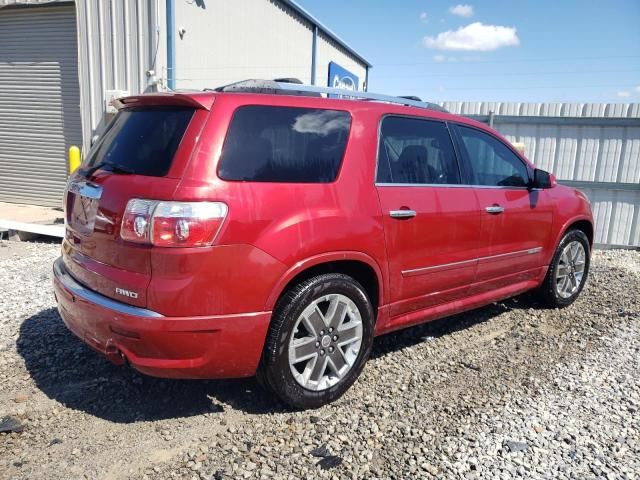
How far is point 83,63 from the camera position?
31.1ft

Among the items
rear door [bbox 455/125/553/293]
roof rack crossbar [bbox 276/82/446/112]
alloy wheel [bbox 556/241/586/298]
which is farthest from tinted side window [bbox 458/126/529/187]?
alloy wheel [bbox 556/241/586/298]

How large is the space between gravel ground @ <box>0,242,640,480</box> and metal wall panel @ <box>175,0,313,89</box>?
6526 mm

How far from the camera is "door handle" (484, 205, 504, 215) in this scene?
13.7ft

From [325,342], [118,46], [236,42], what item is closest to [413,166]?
[325,342]

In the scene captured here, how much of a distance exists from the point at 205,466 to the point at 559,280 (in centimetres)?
410

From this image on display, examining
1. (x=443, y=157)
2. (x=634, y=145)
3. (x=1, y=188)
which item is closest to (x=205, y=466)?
(x=443, y=157)

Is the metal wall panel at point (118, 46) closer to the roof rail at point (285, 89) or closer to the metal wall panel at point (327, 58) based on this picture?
the roof rail at point (285, 89)

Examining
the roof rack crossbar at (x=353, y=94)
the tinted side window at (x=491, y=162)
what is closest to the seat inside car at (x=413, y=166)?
the roof rack crossbar at (x=353, y=94)

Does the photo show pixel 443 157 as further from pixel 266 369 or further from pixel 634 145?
pixel 634 145

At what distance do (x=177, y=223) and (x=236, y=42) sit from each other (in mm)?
9756

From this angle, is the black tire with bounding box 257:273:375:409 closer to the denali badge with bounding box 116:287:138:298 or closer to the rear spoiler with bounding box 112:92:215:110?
the denali badge with bounding box 116:287:138:298

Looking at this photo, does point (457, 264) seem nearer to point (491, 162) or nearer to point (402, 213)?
point (402, 213)

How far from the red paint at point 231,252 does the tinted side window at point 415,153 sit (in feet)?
0.28

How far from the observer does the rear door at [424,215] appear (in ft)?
11.5
